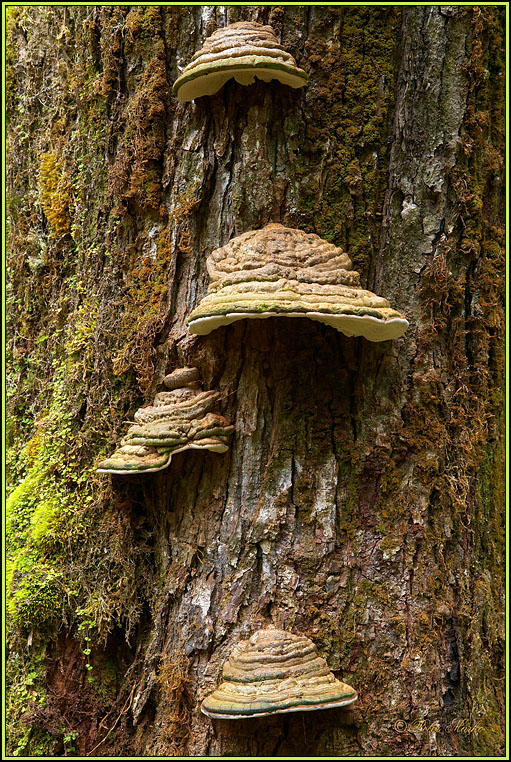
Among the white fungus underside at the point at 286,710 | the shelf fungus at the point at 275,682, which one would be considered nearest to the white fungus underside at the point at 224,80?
the shelf fungus at the point at 275,682

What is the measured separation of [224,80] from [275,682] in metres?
3.33

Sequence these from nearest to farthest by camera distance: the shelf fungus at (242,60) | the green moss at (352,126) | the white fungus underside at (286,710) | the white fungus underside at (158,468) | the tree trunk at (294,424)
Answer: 1. the white fungus underside at (286,710)
2. the shelf fungus at (242,60)
3. the white fungus underside at (158,468)
4. the tree trunk at (294,424)
5. the green moss at (352,126)

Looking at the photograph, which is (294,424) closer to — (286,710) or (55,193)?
(286,710)

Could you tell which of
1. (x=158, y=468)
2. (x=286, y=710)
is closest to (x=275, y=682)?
(x=286, y=710)

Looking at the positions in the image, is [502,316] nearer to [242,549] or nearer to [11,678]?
[242,549]

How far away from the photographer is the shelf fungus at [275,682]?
3287mm

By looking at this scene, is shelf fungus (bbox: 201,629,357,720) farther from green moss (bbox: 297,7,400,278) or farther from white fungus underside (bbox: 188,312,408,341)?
green moss (bbox: 297,7,400,278)

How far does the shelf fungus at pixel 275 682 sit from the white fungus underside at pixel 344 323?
166 centimetres

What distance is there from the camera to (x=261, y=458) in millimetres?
3992

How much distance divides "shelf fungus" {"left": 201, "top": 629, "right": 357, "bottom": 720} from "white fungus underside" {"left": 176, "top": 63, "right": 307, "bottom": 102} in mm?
3005

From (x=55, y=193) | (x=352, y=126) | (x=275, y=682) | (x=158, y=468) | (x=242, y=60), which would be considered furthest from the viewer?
(x=55, y=193)

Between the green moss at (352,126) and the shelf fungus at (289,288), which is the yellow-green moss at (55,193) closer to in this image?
the shelf fungus at (289,288)

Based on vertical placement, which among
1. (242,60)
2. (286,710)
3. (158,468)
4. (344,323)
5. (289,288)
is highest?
(242,60)

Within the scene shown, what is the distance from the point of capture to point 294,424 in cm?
401
